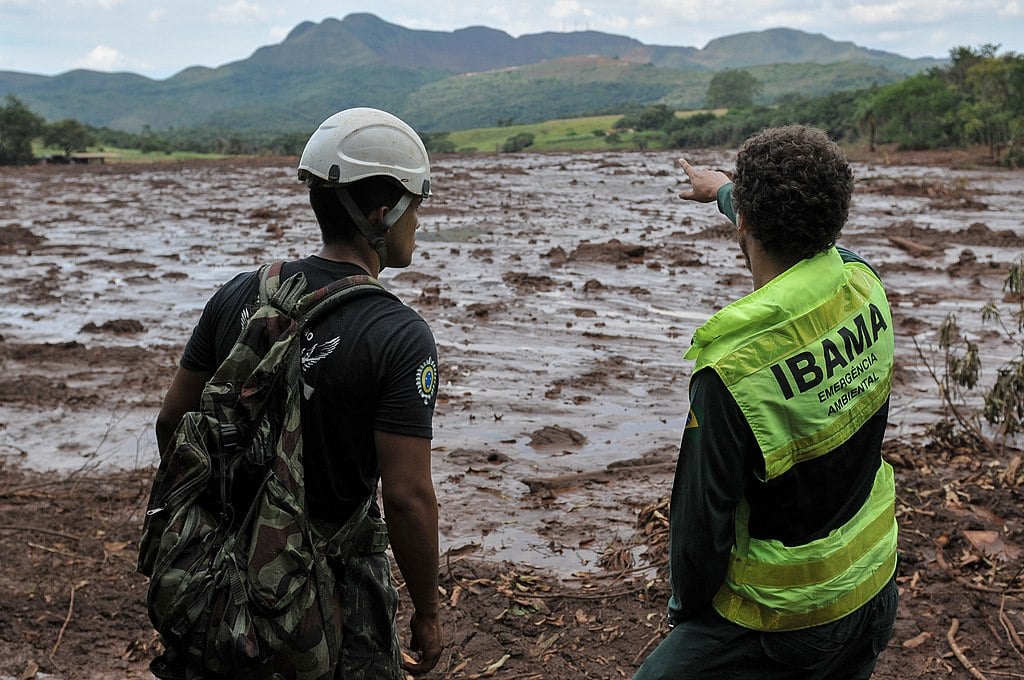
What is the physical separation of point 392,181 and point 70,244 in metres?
18.4

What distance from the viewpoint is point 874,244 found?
1786cm

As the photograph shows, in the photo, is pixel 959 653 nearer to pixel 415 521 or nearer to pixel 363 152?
pixel 415 521

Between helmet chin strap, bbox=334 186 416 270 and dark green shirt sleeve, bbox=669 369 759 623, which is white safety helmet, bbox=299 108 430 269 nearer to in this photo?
helmet chin strap, bbox=334 186 416 270

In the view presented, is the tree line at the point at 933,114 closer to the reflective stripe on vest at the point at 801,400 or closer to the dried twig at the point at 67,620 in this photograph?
the dried twig at the point at 67,620

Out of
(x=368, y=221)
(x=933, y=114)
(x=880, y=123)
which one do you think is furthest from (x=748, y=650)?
(x=880, y=123)

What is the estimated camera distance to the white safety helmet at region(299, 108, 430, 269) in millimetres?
2453

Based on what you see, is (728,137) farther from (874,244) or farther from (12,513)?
(12,513)

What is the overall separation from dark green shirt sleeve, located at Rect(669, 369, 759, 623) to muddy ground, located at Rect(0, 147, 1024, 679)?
218 cm

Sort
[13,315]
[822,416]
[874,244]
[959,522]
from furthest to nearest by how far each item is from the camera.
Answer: [874,244]
[13,315]
[959,522]
[822,416]

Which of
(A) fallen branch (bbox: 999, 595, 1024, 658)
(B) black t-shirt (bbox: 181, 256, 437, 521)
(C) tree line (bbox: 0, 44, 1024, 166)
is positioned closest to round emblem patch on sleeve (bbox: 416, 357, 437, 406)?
(B) black t-shirt (bbox: 181, 256, 437, 521)

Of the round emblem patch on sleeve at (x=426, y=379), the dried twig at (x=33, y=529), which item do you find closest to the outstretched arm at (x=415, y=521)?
the round emblem patch on sleeve at (x=426, y=379)

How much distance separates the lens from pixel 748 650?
7.54ft

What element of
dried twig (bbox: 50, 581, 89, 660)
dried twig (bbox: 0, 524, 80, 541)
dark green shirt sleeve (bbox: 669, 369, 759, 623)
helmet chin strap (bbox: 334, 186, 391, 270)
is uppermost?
helmet chin strap (bbox: 334, 186, 391, 270)

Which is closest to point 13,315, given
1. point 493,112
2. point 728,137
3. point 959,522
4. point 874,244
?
point 959,522
